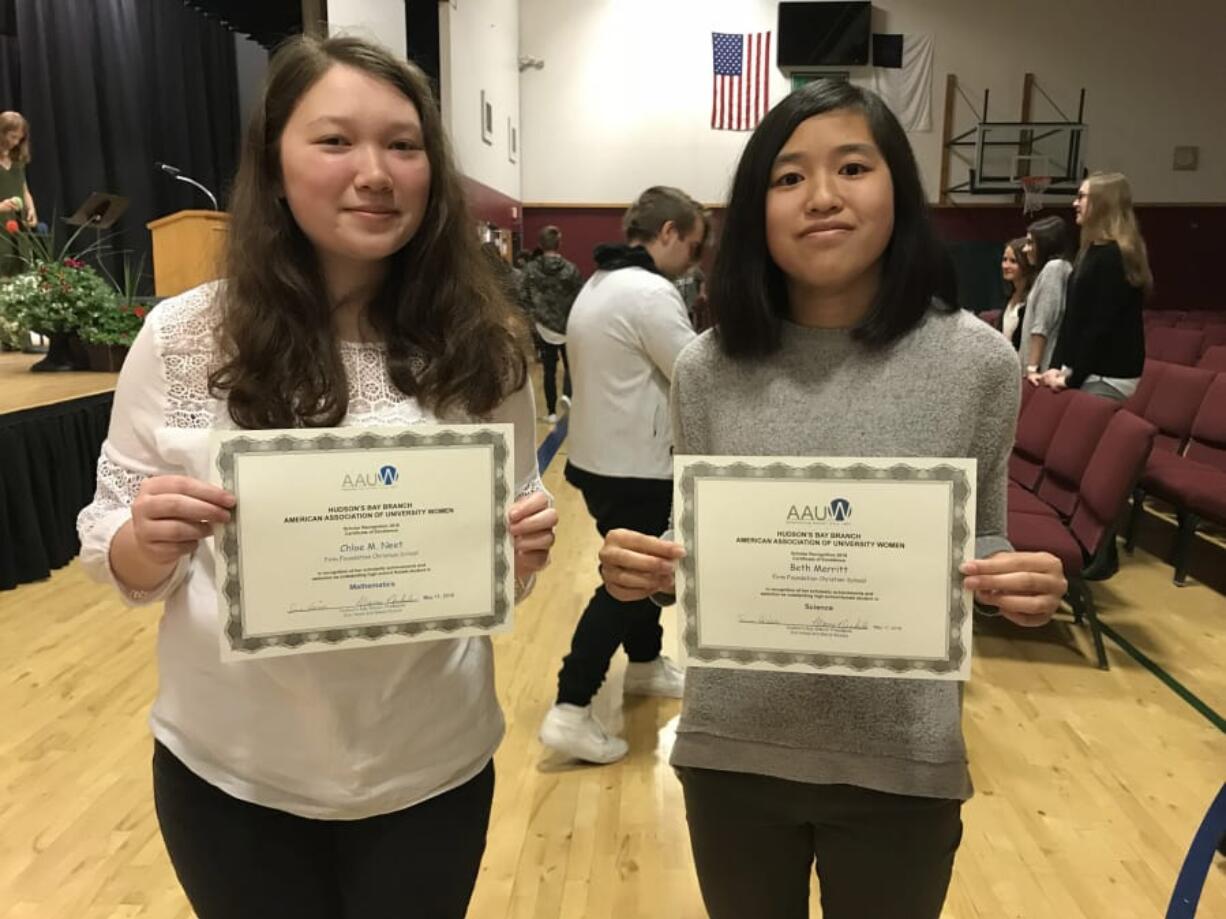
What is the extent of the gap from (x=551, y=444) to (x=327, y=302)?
20.4ft


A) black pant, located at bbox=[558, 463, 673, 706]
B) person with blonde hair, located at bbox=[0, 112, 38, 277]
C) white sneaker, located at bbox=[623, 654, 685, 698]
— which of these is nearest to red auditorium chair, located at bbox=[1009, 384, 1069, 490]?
white sneaker, located at bbox=[623, 654, 685, 698]

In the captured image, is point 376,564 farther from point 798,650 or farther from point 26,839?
point 26,839

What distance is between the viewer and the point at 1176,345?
291 inches

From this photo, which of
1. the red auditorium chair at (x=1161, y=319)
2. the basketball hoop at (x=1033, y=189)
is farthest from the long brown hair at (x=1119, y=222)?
the basketball hoop at (x=1033, y=189)

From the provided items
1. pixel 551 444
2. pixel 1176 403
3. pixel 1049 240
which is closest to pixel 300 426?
pixel 1049 240

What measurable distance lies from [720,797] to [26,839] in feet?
6.78

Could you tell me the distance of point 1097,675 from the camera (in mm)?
3344

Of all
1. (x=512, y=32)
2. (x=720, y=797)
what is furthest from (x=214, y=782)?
(x=512, y=32)

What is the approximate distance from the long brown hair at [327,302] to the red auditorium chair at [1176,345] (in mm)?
7336

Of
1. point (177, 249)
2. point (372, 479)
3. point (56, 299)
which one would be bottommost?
point (372, 479)

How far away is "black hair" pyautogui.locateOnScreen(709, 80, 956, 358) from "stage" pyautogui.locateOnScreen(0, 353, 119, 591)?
3.77 meters

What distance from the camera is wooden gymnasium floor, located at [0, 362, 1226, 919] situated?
7.15 feet

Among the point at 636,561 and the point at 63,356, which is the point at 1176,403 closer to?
the point at 636,561

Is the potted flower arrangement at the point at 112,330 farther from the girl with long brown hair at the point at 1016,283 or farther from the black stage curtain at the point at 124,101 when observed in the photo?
the girl with long brown hair at the point at 1016,283
